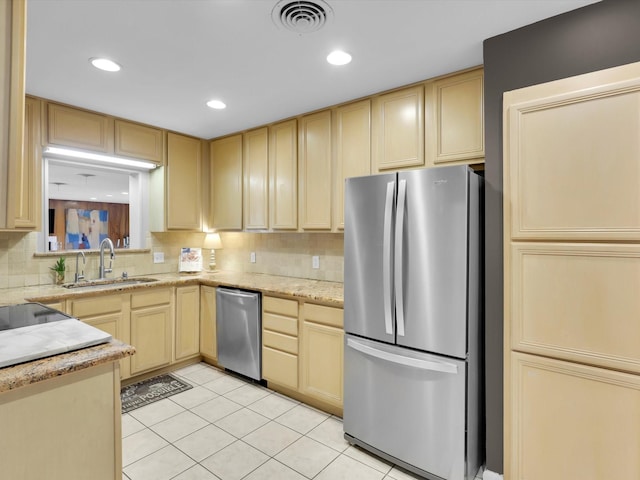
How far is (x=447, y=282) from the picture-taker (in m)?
1.85

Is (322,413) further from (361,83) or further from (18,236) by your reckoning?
(18,236)

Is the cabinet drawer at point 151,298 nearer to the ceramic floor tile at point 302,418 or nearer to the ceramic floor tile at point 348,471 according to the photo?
the ceramic floor tile at point 302,418

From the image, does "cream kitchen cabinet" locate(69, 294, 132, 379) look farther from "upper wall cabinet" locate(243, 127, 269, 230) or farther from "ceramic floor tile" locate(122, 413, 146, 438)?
"upper wall cabinet" locate(243, 127, 269, 230)

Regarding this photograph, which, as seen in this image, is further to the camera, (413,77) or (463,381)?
(413,77)

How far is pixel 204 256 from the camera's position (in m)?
4.43

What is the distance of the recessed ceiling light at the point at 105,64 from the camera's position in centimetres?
217

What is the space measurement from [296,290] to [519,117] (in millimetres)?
1892

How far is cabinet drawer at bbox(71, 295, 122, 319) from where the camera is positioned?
8.80 feet

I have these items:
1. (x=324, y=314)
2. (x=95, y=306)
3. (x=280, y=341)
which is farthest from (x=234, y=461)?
(x=95, y=306)

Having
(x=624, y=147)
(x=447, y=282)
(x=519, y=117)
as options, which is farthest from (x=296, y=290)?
(x=624, y=147)

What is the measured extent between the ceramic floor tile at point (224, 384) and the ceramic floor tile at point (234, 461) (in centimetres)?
82

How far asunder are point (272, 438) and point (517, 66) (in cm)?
266

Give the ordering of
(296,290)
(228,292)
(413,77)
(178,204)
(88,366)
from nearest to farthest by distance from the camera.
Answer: (88,366) → (413,77) → (296,290) → (228,292) → (178,204)

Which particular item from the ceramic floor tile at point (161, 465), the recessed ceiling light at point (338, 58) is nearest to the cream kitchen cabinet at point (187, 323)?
the ceramic floor tile at point (161, 465)
